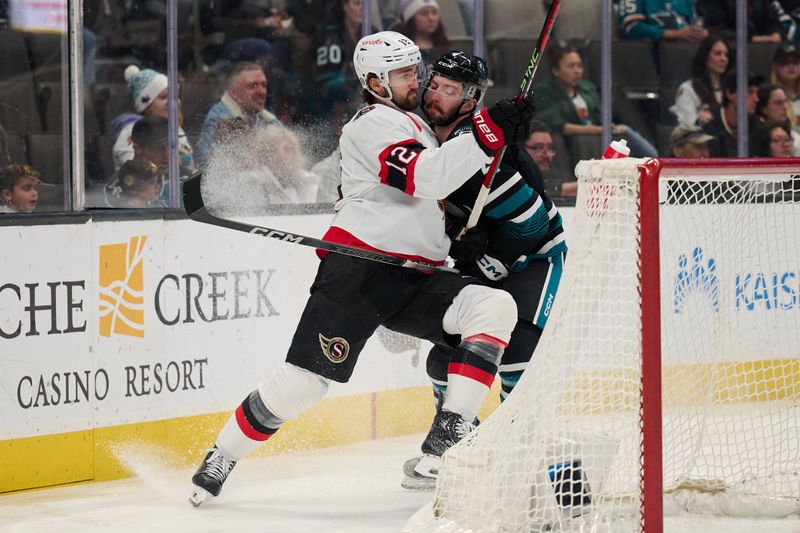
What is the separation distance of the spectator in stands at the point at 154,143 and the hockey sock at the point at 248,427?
105 cm

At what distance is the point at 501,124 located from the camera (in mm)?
3205

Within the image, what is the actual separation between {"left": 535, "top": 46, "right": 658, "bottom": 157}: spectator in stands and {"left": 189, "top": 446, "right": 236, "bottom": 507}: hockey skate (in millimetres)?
2377

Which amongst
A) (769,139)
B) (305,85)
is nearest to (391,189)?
(305,85)

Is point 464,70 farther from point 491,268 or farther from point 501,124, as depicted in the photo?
point 491,268

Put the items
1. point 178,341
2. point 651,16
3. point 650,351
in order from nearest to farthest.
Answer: point 650,351 < point 178,341 < point 651,16

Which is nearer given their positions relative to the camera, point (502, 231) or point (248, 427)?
point (248, 427)

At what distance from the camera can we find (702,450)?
12.2ft

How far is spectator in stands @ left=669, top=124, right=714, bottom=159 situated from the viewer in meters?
5.84

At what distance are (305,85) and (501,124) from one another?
1.74m

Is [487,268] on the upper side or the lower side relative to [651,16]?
lower

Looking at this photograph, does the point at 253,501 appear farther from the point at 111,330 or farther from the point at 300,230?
the point at 300,230

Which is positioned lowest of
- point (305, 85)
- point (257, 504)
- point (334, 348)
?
point (257, 504)

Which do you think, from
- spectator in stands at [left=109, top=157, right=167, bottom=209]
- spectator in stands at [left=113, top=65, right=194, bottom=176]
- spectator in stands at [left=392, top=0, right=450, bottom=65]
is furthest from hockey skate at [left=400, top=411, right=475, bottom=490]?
spectator in stands at [left=392, top=0, right=450, bottom=65]

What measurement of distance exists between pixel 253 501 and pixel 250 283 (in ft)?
3.04
